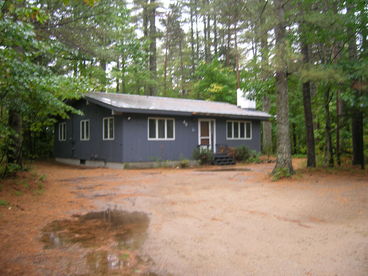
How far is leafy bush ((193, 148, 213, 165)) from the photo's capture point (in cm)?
1670

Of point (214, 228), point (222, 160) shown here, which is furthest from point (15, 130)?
point (222, 160)

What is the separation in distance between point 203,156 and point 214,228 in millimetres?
11561

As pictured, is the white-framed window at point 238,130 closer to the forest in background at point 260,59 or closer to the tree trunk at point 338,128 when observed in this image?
the forest in background at point 260,59

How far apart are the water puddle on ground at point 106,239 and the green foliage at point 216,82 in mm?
23393

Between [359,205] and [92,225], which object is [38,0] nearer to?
[92,225]

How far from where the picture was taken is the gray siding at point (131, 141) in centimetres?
1500

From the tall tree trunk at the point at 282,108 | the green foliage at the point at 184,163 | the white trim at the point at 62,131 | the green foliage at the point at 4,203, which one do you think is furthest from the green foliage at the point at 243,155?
the green foliage at the point at 4,203

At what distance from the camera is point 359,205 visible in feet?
21.3

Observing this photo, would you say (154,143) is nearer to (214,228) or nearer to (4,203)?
(4,203)

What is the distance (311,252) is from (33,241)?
372cm

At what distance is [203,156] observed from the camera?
16.7m

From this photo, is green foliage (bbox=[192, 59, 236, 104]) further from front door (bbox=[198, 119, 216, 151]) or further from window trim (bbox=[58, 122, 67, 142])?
window trim (bbox=[58, 122, 67, 142])

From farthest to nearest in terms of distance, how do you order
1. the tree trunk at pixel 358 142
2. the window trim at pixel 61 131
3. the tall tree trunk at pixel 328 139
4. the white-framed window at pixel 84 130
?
the window trim at pixel 61 131, the white-framed window at pixel 84 130, the tree trunk at pixel 358 142, the tall tree trunk at pixel 328 139

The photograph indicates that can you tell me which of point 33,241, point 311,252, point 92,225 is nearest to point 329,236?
point 311,252
